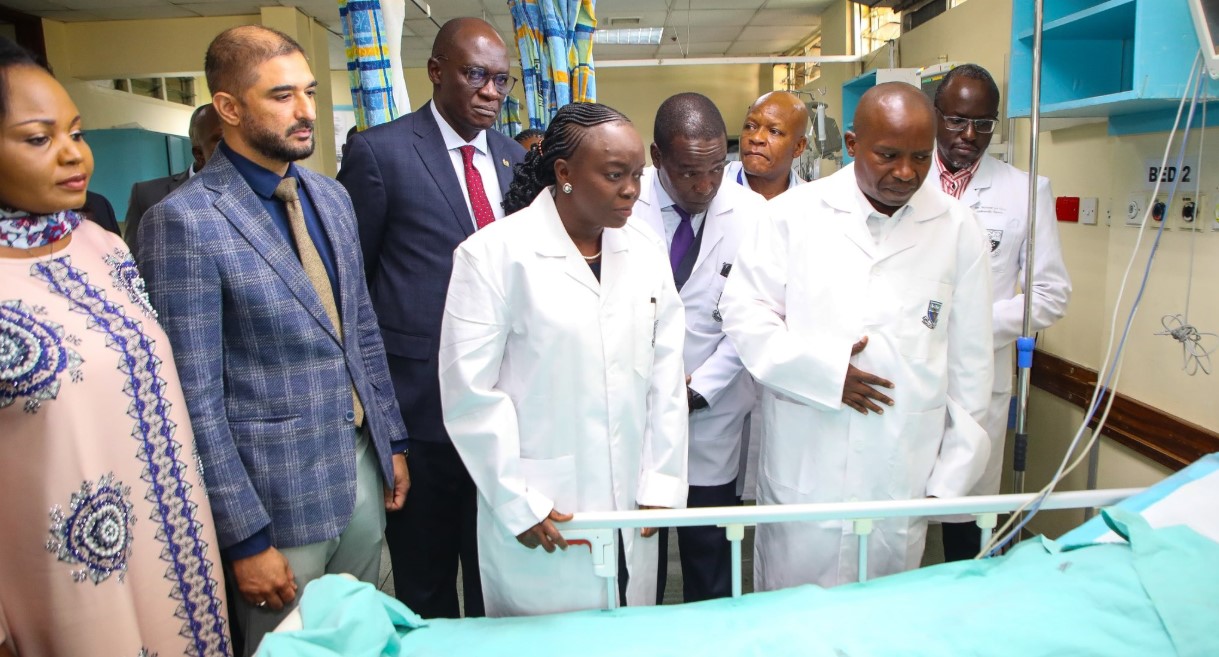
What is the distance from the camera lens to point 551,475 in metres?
1.50

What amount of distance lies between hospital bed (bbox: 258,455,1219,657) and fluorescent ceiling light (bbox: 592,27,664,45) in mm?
7874

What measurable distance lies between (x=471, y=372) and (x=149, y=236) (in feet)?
1.91

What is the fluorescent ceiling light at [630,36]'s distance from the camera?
28.3 ft

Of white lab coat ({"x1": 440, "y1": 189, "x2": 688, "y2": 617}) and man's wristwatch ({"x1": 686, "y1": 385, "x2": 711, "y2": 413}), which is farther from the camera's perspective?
man's wristwatch ({"x1": 686, "y1": 385, "x2": 711, "y2": 413})

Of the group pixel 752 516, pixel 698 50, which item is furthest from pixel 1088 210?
pixel 698 50

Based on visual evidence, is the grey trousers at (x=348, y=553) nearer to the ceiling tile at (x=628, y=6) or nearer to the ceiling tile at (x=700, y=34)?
the ceiling tile at (x=628, y=6)

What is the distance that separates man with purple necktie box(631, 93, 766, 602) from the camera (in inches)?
78.5

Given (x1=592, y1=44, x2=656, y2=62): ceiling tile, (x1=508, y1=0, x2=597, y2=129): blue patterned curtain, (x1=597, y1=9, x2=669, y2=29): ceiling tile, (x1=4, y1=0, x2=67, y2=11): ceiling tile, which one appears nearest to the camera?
(x1=508, y1=0, x2=597, y2=129): blue patterned curtain

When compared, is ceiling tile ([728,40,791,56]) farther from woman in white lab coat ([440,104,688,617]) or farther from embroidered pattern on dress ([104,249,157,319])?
embroidered pattern on dress ([104,249,157,319])

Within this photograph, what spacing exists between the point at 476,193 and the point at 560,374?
2.16 ft

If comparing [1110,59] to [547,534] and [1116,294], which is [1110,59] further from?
[547,534]

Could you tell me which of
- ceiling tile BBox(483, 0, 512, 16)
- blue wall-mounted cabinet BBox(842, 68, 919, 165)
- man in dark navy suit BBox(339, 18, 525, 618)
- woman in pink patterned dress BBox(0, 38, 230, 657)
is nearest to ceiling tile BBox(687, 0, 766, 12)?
ceiling tile BBox(483, 0, 512, 16)

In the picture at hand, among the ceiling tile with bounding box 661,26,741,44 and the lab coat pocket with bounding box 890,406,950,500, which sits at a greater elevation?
the ceiling tile with bounding box 661,26,741,44

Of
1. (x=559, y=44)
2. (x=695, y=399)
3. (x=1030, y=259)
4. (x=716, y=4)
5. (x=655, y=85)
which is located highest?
(x=716, y=4)
